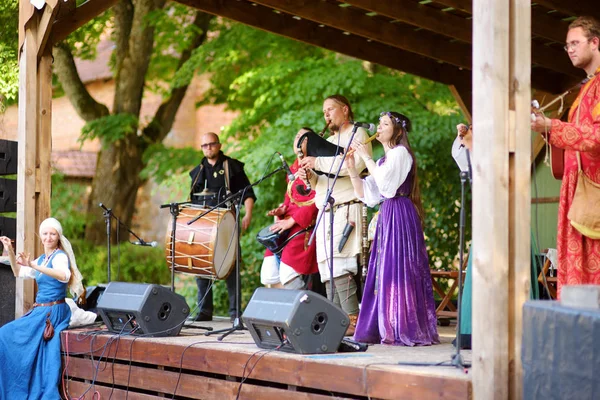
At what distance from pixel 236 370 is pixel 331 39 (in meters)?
4.56

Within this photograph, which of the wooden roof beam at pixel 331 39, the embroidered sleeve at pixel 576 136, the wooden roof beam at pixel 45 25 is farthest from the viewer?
the wooden roof beam at pixel 331 39

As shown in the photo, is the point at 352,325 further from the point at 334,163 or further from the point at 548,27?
the point at 548,27

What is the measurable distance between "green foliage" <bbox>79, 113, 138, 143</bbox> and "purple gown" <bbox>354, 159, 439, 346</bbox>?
29.4ft

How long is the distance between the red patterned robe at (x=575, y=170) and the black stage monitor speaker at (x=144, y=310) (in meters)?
2.97

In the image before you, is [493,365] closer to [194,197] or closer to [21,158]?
[194,197]

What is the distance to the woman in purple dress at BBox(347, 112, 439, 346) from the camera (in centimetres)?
545

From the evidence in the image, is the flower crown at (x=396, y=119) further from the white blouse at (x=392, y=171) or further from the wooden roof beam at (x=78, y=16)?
the wooden roof beam at (x=78, y=16)

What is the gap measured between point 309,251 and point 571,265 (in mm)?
2597

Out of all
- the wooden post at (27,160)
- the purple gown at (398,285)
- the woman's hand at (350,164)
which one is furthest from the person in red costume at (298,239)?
the wooden post at (27,160)

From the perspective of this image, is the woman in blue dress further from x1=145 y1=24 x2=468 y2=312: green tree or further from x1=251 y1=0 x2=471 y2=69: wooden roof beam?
x1=145 y1=24 x2=468 y2=312: green tree

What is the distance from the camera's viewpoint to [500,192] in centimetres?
398

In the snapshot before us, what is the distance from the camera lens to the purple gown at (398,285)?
543cm

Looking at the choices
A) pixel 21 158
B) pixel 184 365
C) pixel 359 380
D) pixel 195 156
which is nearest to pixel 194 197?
pixel 21 158

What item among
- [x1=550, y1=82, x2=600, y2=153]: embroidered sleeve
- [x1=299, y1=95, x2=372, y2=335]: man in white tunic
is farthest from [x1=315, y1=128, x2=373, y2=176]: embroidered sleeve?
[x1=550, y1=82, x2=600, y2=153]: embroidered sleeve
